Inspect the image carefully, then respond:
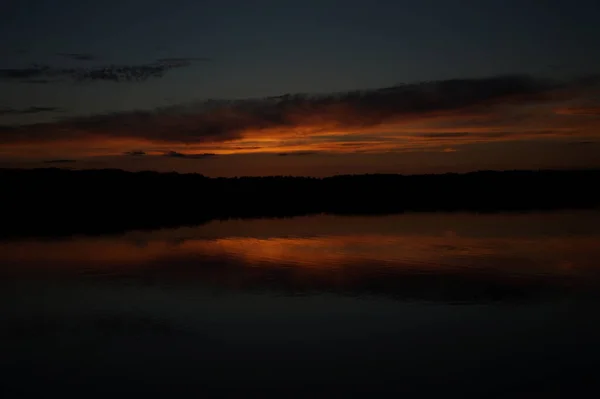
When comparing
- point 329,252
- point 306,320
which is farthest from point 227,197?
point 306,320

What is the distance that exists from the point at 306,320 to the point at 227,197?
1767 inches

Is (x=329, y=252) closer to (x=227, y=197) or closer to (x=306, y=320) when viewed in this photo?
(x=306, y=320)

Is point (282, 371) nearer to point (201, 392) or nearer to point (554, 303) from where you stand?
point (201, 392)

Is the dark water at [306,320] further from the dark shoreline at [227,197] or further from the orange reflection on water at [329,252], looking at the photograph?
the dark shoreline at [227,197]

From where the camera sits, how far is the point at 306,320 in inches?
384

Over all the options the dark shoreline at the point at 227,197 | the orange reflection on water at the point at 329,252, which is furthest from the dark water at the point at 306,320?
the dark shoreline at the point at 227,197

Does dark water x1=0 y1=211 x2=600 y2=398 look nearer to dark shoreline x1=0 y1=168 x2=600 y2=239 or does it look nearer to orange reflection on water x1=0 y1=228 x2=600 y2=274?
orange reflection on water x1=0 y1=228 x2=600 y2=274

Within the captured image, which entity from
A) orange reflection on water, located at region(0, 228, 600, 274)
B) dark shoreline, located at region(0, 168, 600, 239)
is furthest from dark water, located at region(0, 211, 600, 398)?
dark shoreline, located at region(0, 168, 600, 239)

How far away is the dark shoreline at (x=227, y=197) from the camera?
101 feet

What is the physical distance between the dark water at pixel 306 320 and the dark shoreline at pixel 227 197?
10442 mm

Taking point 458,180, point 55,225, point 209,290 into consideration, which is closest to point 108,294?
point 209,290

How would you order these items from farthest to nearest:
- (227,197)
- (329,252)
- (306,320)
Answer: (227,197) → (329,252) → (306,320)

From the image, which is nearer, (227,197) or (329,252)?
(329,252)

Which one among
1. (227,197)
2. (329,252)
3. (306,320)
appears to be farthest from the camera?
(227,197)
